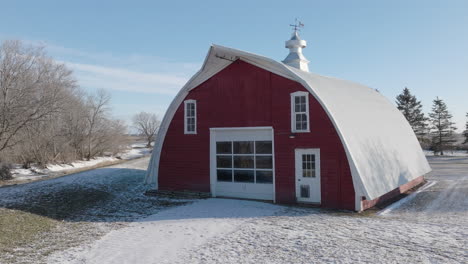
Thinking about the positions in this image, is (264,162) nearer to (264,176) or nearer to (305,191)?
(264,176)

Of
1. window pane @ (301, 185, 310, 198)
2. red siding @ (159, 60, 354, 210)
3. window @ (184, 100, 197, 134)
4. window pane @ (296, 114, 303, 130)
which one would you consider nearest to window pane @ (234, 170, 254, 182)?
red siding @ (159, 60, 354, 210)

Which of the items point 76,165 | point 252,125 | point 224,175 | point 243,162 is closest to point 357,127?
point 252,125

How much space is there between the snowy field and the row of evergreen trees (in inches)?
1299

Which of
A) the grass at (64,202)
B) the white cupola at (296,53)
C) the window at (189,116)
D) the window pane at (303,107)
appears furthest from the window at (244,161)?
the white cupola at (296,53)

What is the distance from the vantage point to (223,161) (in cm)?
1331

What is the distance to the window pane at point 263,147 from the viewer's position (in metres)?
12.5

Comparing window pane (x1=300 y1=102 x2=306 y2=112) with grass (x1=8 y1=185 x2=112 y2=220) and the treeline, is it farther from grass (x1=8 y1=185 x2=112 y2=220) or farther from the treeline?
the treeline

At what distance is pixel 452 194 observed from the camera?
14.2 m

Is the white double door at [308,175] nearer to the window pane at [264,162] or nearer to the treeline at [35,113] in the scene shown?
the window pane at [264,162]

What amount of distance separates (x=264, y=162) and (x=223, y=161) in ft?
5.46

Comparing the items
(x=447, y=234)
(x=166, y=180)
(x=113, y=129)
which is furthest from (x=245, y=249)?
(x=113, y=129)

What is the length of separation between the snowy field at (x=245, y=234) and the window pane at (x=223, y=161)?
4.44 feet

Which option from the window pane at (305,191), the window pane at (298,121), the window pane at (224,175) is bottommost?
the window pane at (305,191)

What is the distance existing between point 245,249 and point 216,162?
20.6ft
